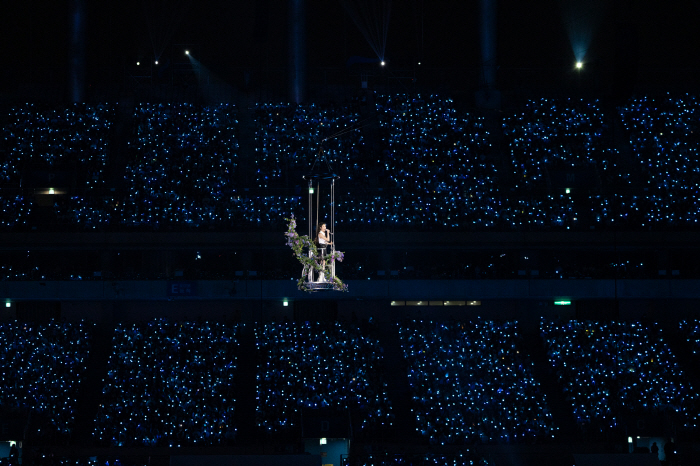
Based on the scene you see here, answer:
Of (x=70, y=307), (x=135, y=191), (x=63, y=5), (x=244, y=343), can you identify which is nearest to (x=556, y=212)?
(x=244, y=343)

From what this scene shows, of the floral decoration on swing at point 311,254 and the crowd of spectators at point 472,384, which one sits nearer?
the floral decoration on swing at point 311,254

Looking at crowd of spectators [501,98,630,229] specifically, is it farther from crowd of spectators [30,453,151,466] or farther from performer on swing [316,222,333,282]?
crowd of spectators [30,453,151,466]

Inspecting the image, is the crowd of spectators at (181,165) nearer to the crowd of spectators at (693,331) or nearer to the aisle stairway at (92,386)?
the aisle stairway at (92,386)

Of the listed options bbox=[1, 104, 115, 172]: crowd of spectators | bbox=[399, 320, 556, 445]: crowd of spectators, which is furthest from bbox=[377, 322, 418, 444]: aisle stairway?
bbox=[1, 104, 115, 172]: crowd of spectators

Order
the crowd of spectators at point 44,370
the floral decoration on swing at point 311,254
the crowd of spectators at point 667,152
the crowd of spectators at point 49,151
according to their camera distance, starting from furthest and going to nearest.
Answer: the crowd of spectators at point 49,151
the crowd of spectators at point 667,152
the crowd of spectators at point 44,370
the floral decoration on swing at point 311,254

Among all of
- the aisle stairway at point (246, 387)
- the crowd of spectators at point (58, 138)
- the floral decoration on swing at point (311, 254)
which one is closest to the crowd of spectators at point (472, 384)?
the aisle stairway at point (246, 387)

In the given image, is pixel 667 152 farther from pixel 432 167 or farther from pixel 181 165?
pixel 181 165
